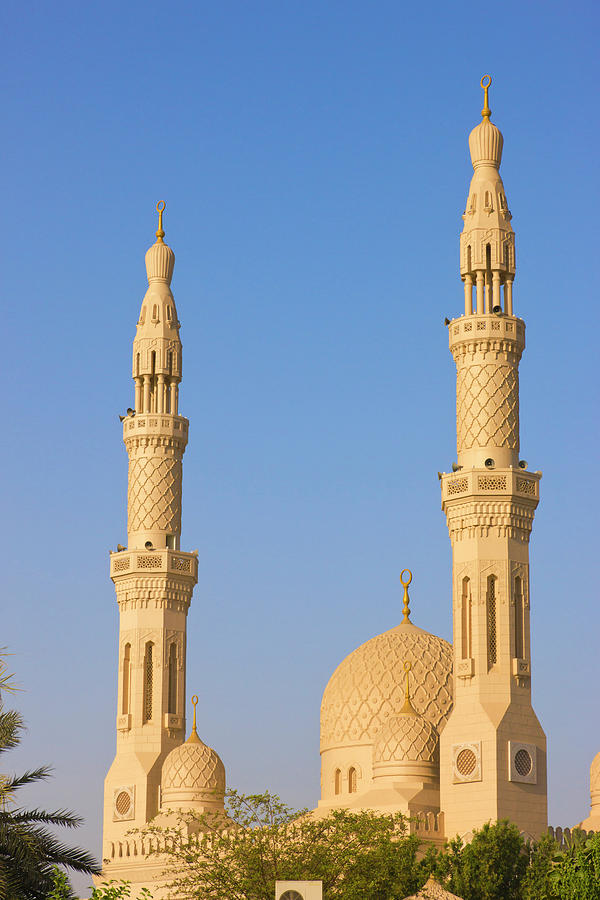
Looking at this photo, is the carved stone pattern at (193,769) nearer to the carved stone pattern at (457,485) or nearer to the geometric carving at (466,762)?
the geometric carving at (466,762)

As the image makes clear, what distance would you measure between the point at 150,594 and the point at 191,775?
17.6 feet

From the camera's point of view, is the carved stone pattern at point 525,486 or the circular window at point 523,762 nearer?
the circular window at point 523,762

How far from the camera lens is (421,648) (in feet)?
144

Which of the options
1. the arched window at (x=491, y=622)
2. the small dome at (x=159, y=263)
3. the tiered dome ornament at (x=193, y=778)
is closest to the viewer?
the arched window at (x=491, y=622)

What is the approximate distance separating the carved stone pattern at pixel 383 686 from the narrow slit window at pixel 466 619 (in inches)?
167

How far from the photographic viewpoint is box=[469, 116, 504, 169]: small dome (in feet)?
136

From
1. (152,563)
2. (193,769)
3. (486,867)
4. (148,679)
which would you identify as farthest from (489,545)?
(148,679)

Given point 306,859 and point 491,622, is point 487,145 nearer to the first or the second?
point 491,622

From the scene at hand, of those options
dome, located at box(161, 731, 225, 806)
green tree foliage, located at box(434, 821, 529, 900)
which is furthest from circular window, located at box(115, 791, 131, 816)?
green tree foliage, located at box(434, 821, 529, 900)

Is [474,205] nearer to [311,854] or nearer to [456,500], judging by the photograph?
[456,500]

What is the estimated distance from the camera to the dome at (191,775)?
139ft

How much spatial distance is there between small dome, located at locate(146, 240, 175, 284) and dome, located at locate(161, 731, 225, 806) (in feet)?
44.7

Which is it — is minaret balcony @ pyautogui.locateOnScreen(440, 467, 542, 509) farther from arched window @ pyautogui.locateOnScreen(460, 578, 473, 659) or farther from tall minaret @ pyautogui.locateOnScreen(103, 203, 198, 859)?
tall minaret @ pyautogui.locateOnScreen(103, 203, 198, 859)

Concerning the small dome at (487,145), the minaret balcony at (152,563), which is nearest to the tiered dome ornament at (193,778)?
the minaret balcony at (152,563)
